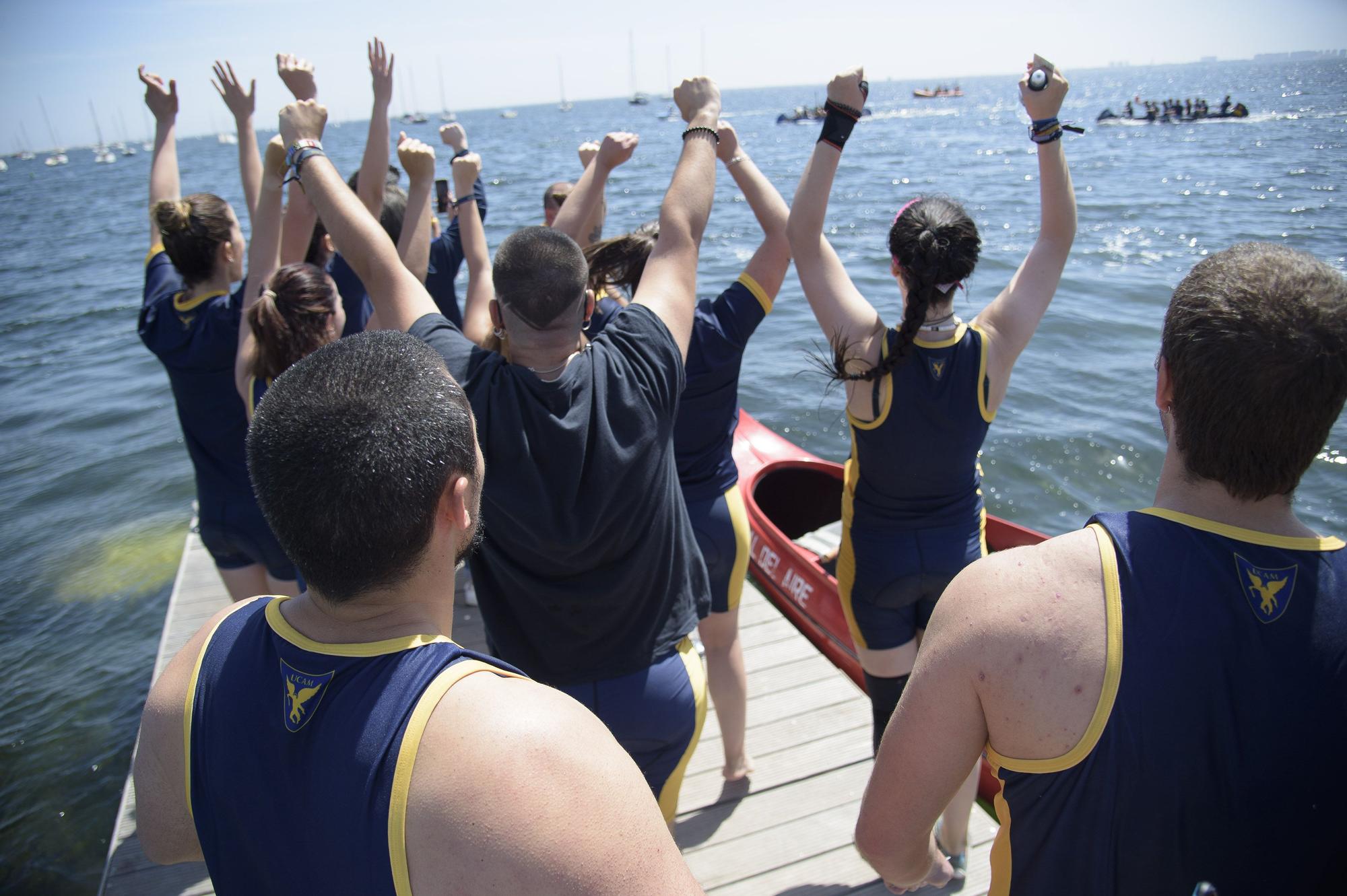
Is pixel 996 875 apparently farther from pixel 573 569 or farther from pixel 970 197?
pixel 970 197

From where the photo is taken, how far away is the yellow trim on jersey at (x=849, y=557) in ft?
8.96

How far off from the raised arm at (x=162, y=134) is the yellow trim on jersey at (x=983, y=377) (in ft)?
10.2

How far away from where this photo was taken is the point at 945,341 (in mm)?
2426

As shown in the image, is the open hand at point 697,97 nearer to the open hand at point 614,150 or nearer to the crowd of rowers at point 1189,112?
the open hand at point 614,150

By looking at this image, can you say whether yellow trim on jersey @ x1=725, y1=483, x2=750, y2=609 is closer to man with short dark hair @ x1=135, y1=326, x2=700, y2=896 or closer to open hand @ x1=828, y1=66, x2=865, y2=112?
open hand @ x1=828, y1=66, x2=865, y2=112

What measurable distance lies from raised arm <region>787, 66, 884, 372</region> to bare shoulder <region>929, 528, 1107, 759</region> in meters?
1.38

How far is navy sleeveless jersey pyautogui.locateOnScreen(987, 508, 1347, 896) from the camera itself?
3.51 ft

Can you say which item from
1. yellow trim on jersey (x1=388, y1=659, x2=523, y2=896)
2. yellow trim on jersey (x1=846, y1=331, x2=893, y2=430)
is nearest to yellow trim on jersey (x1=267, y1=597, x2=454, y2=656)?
yellow trim on jersey (x1=388, y1=659, x2=523, y2=896)

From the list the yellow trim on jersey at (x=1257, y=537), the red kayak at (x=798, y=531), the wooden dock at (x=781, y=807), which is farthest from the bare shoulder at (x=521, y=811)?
the red kayak at (x=798, y=531)

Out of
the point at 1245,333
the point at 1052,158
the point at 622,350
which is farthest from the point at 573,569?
the point at 1052,158

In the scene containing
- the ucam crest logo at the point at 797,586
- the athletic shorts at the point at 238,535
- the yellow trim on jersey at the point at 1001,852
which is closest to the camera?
the yellow trim on jersey at the point at 1001,852

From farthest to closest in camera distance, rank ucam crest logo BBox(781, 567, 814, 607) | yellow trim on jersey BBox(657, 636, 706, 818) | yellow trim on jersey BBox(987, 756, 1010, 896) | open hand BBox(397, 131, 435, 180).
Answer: ucam crest logo BBox(781, 567, 814, 607) < open hand BBox(397, 131, 435, 180) < yellow trim on jersey BBox(657, 636, 706, 818) < yellow trim on jersey BBox(987, 756, 1010, 896)

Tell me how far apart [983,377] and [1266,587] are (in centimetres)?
143

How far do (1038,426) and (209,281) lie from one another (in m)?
8.68
